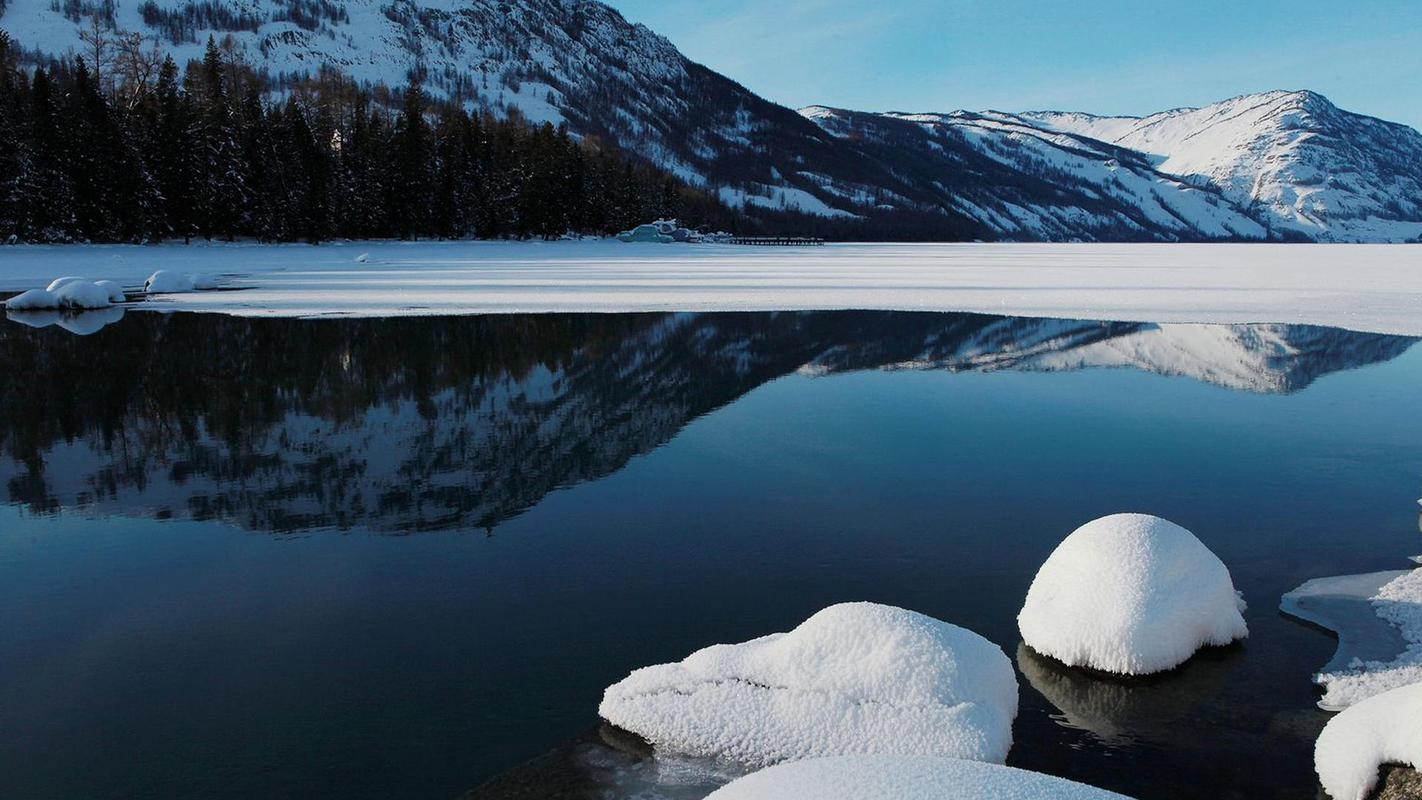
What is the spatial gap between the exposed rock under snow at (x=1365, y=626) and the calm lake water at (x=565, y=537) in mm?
196

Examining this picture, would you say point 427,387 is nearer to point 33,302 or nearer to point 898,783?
point 898,783

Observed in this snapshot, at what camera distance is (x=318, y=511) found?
9.27 metres

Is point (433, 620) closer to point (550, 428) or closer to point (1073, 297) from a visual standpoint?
point (550, 428)

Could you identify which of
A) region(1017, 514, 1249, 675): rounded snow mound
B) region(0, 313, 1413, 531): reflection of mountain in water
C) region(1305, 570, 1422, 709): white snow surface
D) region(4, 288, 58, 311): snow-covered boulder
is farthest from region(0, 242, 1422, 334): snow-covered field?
region(1017, 514, 1249, 675): rounded snow mound

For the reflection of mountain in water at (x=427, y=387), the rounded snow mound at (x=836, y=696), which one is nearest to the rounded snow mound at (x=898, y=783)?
the rounded snow mound at (x=836, y=696)

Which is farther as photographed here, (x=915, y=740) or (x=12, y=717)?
(x=12, y=717)

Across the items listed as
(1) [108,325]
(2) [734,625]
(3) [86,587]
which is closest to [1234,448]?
(2) [734,625]

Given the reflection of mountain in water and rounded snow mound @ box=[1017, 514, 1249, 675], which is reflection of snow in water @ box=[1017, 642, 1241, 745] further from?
the reflection of mountain in water

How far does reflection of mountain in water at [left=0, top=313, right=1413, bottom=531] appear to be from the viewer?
32.9 ft

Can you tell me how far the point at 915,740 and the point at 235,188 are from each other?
58962 millimetres

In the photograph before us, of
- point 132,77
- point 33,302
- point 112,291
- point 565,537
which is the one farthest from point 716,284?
point 132,77

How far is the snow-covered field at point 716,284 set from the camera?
26.2 metres

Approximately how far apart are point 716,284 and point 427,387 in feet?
65.6

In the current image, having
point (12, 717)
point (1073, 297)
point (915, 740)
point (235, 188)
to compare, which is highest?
point (235, 188)
